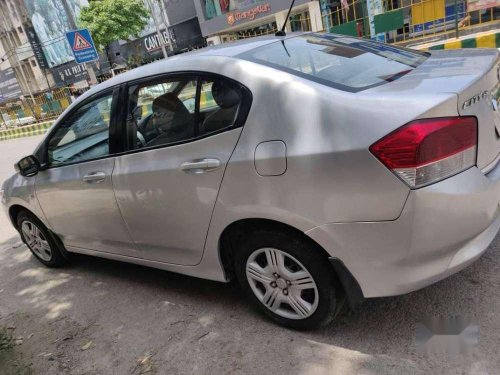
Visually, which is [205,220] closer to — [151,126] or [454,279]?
[151,126]

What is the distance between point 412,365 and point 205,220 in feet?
4.40

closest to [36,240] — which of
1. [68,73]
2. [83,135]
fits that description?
[83,135]

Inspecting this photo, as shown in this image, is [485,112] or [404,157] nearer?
[404,157]

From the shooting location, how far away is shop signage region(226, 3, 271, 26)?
24039 millimetres

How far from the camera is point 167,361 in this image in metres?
2.66

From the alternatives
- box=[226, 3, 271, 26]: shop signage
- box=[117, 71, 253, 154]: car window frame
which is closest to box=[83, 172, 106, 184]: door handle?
box=[117, 71, 253, 154]: car window frame

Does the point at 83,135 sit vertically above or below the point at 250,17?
below

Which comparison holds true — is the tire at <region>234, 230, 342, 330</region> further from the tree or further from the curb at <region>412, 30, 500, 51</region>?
the tree

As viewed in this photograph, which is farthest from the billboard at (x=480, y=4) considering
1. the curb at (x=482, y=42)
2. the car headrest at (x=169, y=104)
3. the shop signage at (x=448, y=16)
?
the car headrest at (x=169, y=104)

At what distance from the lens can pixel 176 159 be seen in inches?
105

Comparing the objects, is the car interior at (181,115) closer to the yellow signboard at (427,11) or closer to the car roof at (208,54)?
the car roof at (208,54)

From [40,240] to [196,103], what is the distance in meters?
2.58

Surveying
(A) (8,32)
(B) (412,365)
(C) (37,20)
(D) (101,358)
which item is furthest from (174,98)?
(A) (8,32)

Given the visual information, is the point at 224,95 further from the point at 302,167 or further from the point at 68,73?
the point at 68,73
